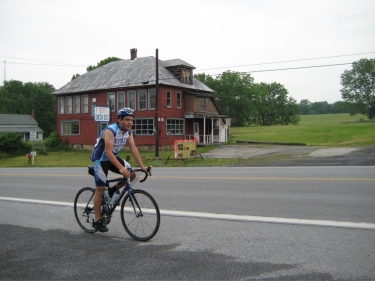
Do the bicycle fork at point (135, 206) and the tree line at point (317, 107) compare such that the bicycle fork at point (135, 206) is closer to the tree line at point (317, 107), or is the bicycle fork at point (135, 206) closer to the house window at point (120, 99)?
the house window at point (120, 99)

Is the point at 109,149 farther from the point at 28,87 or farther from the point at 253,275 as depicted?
the point at 28,87

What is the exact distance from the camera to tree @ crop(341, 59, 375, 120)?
285 ft

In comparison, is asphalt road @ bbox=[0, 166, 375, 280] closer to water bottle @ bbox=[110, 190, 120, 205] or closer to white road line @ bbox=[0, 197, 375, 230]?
white road line @ bbox=[0, 197, 375, 230]

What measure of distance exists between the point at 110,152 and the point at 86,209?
5.03ft

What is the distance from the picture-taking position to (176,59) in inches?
1697

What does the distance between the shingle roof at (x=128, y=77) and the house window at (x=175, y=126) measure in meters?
3.56

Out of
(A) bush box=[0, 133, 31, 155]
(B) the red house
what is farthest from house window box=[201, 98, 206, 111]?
(A) bush box=[0, 133, 31, 155]

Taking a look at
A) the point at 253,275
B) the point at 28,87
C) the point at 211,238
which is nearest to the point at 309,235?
the point at 211,238

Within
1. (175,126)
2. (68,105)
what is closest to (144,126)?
(175,126)

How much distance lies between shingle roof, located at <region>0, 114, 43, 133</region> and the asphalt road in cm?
7707

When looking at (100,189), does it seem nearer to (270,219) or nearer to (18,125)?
(270,219)

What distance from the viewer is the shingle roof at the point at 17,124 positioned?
81075 mm

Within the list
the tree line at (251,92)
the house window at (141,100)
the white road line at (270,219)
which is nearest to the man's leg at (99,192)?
the white road line at (270,219)

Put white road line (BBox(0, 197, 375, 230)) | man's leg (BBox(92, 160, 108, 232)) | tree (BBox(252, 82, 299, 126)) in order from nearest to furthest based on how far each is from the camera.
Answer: man's leg (BBox(92, 160, 108, 232)), white road line (BBox(0, 197, 375, 230)), tree (BBox(252, 82, 299, 126))
